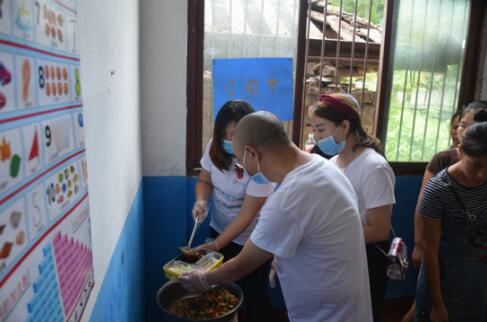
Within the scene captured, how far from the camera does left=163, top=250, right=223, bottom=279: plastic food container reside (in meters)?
1.52

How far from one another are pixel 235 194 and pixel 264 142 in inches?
30.2

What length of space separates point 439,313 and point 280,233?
41.1 inches

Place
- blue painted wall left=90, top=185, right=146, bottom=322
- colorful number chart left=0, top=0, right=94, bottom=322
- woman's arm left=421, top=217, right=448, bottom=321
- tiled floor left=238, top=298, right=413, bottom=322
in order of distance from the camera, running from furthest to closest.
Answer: tiled floor left=238, top=298, right=413, bottom=322, woman's arm left=421, top=217, right=448, bottom=321, blue painted wall left=90, top=185, right=146, bottom=322, colorful number chart left=0, top=0, right=94, bottom=322

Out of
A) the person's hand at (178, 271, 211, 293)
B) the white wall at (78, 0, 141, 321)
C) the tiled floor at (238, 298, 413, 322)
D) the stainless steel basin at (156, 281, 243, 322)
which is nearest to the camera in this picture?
the white wall at (78, 0, 141, 321)

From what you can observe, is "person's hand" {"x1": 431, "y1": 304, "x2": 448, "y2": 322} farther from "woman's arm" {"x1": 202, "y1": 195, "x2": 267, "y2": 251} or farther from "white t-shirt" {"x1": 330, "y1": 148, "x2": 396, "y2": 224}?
"woman's arm" {"x1": 202, "y1": 195, "x2": 267, "y2": 251}

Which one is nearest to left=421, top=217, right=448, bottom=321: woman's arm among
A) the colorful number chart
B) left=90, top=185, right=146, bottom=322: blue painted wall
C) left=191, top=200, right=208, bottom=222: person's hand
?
left=191, top=200, right=208, bottom=222: person's hand

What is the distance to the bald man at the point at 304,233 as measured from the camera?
3.59ft

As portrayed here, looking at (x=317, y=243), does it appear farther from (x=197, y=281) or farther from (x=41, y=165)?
(x=41, y=165)

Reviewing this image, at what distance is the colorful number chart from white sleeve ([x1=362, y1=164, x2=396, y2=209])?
3.58 feet

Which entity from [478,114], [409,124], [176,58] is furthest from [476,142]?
[176,58]

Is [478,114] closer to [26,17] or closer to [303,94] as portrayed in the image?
[303,94]

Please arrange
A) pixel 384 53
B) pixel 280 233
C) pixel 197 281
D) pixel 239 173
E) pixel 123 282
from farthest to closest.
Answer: pixel 384 53 → pixel 239 173 → pixel 123 282 → pixel 197 281 → pixel 280 233

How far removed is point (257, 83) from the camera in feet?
7.70


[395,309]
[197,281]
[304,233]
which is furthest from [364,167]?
[395,309]
